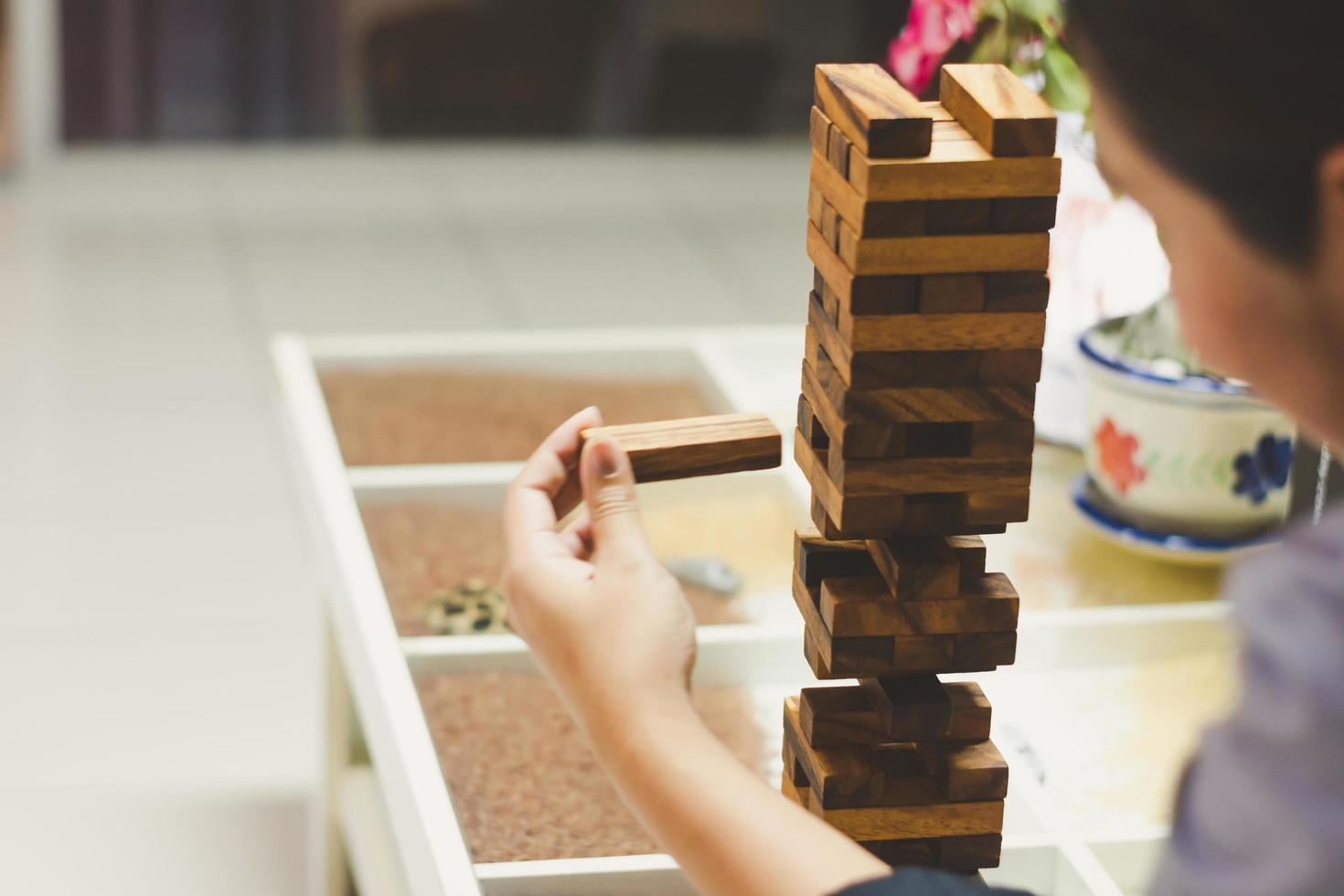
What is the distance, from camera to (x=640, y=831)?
1074 mm

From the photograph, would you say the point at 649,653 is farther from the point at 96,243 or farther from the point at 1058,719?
the point at 96,243

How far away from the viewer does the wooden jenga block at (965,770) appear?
32.5 inches

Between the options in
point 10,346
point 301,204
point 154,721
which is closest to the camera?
point 154,721

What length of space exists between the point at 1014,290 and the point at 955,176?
6cm

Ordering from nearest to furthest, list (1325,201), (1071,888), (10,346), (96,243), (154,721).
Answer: (1325,201)
(1071,888)
(154,721)
(10,346)
(96,243)

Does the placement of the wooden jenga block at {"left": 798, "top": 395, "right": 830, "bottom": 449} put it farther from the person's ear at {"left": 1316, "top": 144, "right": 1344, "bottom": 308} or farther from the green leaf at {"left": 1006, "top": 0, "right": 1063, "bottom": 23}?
the green leaf at {"left": 1006, "top": 0, "right": 1063, "bottom": 23}

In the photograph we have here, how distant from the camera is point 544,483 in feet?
2.77

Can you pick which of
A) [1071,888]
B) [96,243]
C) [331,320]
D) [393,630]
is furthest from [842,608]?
[96,243]

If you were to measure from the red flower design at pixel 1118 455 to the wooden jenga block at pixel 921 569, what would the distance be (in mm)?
667

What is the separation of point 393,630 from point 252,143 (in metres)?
3.58

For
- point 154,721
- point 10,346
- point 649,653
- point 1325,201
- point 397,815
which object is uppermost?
point 1325,201

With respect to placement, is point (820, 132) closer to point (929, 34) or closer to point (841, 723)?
point (841, 723)

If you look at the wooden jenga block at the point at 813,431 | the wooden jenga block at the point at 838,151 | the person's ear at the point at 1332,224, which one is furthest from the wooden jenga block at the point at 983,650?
the person's ear at the point at 1332,224

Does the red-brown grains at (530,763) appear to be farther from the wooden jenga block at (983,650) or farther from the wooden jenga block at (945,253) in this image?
the wooden jenga block at (945,253)
